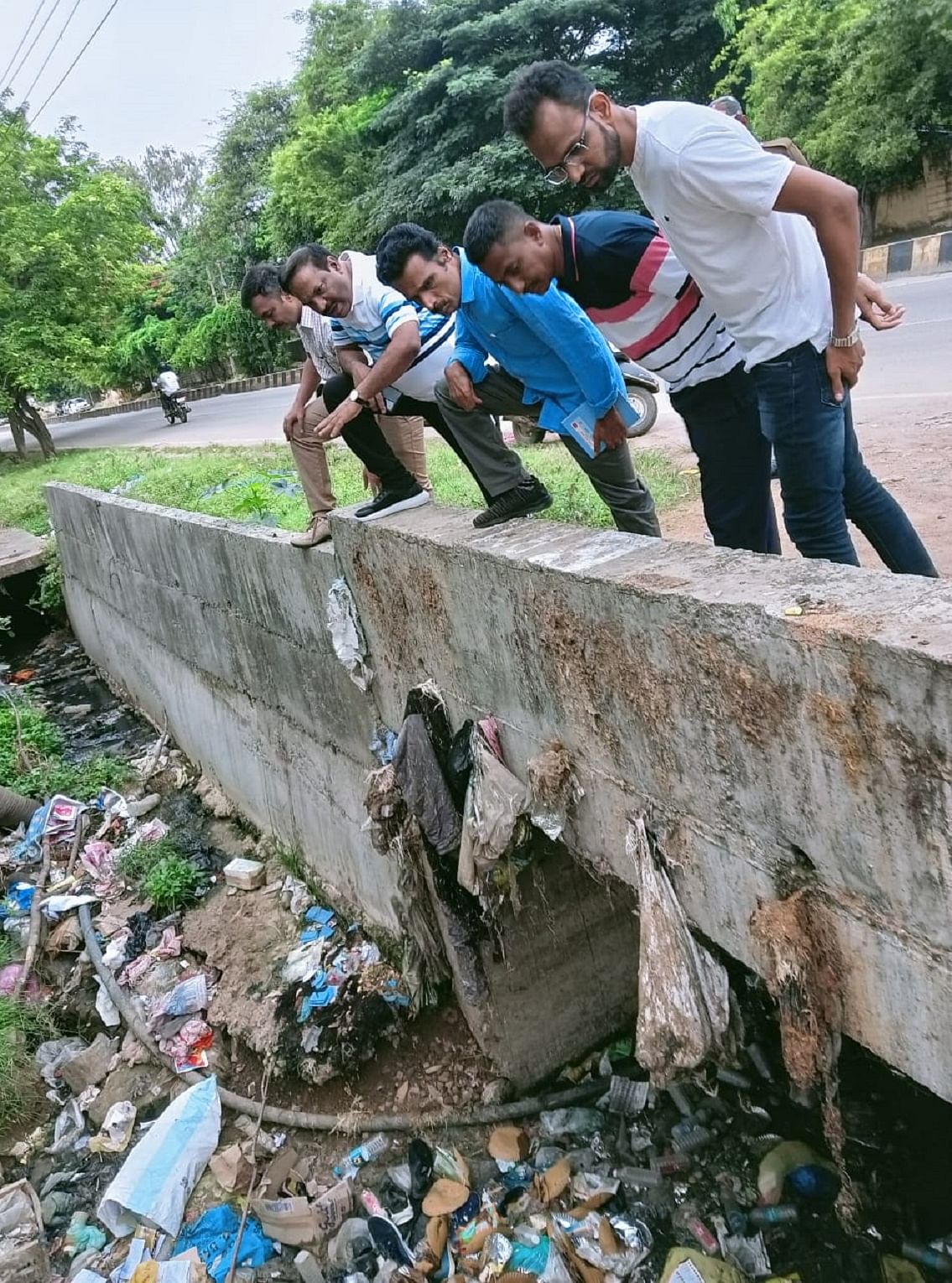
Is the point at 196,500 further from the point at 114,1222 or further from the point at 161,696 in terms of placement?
the point at 114,1222

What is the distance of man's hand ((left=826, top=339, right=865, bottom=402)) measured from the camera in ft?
Answer: 7.06

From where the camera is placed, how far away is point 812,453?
7.18ft

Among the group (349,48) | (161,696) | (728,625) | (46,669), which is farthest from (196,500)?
(349,48)

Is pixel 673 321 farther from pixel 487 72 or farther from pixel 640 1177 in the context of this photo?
pixel 487 72

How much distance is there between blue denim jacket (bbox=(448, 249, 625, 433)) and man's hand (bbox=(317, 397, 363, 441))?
508 mm

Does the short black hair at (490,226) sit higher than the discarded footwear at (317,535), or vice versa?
the short black hair at (490,226)

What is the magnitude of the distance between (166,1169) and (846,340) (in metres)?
4.02

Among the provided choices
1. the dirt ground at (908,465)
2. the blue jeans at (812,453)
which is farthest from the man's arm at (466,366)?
the dirt ground at (908,465)

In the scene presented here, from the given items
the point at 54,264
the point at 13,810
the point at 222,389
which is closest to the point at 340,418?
the point at 13,810

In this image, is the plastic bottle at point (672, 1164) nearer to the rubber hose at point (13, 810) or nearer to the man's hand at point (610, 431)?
the man's hand at point (610, 431)

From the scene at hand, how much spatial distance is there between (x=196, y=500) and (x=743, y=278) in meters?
6.24

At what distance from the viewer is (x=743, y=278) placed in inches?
85.2

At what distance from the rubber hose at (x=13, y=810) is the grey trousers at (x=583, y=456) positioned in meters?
5.74

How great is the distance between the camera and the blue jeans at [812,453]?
2180 millimetres
